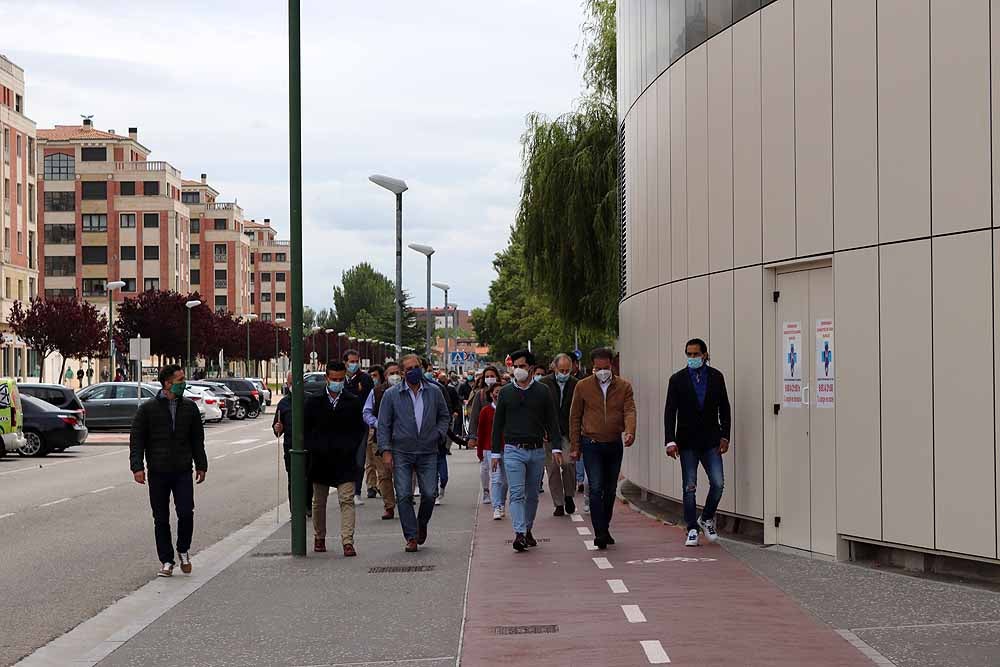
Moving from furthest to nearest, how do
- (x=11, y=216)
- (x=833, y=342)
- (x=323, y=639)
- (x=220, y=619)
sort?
(x=11, y=216), (x=833, y=342), (x=220, y=619), (x=323, y=639)

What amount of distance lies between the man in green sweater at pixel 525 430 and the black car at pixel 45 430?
803 inches

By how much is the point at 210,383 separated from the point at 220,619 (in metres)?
45.6

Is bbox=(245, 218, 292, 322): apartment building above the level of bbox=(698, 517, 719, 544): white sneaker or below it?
above

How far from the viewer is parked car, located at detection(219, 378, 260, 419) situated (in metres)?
56.9

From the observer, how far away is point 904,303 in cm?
1030

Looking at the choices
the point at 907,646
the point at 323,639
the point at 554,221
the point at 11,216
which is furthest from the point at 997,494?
the point at 11,216

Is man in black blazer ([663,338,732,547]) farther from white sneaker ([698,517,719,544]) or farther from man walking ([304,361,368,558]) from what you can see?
man walking ([304,361,368,558])

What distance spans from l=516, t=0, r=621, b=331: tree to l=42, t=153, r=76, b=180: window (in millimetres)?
91554

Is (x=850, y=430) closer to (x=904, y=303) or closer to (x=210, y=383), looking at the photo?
(x=904, y=303)

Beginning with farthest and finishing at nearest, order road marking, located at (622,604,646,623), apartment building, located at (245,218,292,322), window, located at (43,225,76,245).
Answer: apartment building, located at (245,218,292,322)
window, located at (43,225,76,245)
road marking, located at (622,604,646,623)

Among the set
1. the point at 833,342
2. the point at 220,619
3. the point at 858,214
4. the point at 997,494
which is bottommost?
the point at 220,619

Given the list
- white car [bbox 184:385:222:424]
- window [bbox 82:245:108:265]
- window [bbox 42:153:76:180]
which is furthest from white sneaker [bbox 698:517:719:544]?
window [bbox 82:245:108:265]

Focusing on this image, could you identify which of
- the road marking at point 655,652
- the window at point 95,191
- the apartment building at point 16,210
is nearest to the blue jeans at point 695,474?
the road marking at point 655,652

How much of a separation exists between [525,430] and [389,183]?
17046 mm
